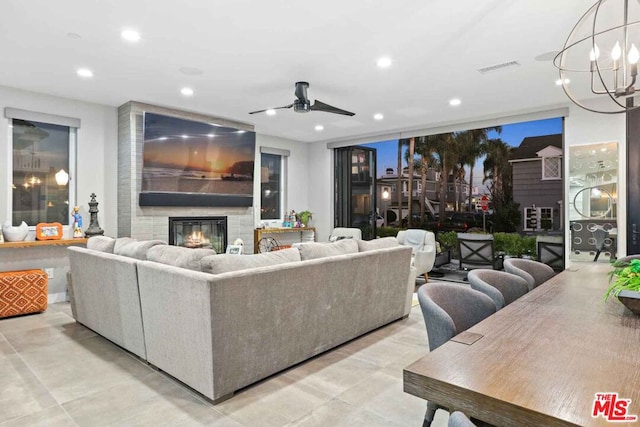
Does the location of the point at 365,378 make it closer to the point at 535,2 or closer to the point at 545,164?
the point at 535,2

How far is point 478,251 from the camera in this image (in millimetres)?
6039

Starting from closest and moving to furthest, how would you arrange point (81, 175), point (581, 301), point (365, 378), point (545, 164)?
point (581, 301), point (365, 378), point (81, 175), point (545, 164)

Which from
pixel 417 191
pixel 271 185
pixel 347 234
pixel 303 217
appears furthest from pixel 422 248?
pixel 271 185

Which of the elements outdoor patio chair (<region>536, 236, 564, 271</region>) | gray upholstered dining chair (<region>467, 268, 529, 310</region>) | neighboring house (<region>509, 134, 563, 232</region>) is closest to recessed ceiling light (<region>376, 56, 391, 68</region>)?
gray upholstered dining chair (<region>467, 268, 529, 310</region>)

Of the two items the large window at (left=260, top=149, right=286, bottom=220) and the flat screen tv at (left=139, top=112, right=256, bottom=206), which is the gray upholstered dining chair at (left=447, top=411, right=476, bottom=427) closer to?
the flat screen tv at (left=139, top=112, right=256, bottom=206)

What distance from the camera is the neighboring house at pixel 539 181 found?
19.4 ft

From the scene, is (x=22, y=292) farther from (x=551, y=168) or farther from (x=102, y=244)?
(x=551, y=168)

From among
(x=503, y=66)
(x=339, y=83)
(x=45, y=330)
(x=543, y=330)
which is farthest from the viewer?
(x=339, y=83)

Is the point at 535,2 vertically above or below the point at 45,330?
above

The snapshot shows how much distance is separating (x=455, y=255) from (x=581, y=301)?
568 cm

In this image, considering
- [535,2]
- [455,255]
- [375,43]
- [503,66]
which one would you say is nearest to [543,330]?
[535,2]

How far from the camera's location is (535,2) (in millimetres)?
2799

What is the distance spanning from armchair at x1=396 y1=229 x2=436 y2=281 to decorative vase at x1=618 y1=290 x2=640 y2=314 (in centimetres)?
402

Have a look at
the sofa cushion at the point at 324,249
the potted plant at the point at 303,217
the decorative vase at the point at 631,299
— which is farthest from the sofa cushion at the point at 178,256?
the potted plant at the point at 303,217
